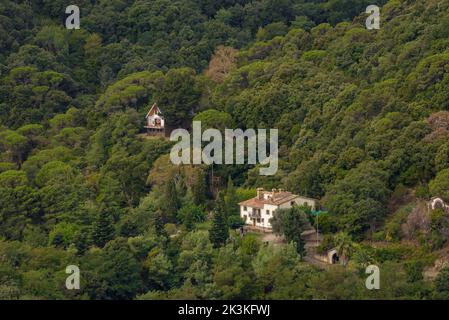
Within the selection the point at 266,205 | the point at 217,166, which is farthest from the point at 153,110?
the point at 266,205

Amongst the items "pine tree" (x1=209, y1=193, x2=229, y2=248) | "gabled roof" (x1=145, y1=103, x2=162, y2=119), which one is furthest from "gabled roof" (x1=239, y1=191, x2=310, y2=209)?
"gabled roof" (x1=145, y1=103, x2=162, y2=119)

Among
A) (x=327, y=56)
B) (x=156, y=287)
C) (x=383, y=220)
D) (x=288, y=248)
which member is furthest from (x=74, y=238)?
(x=327, y=56)

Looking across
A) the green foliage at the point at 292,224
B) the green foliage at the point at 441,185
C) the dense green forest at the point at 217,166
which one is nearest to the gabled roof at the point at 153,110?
the dense green forest at the point at 217,166

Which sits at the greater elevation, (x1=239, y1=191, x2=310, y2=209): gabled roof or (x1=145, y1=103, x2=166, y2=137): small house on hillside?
(x1=145, y1=103, x2=166, y2=137): small house on hillside

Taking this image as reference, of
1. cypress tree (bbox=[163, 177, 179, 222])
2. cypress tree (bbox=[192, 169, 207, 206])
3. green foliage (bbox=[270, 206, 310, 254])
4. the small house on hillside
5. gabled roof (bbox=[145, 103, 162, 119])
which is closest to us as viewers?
green foliage (bbox=[270, 206, 310, 254])

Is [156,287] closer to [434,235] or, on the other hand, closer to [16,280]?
[16,280]

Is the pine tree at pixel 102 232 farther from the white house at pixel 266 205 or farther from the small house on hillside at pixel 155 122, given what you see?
the small house on hillside at pixel 155 122

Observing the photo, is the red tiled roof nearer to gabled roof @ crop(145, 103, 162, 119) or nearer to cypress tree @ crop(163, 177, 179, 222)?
cypress tree @ crop(163, 177, 179, 222)

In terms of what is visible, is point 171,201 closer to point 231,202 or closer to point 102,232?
point 231,202
